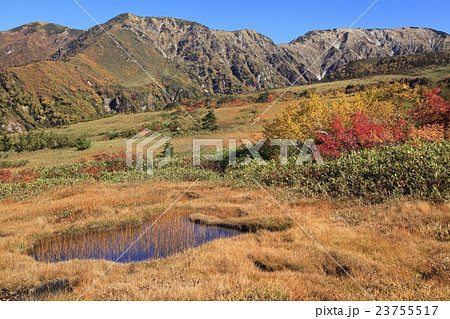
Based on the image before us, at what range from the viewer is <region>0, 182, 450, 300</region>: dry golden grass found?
7723 millimetres

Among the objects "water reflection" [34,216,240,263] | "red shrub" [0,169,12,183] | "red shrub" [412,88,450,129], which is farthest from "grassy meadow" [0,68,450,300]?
"red shrub" [412,88,450,129]

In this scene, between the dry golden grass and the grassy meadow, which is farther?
the grassy meadow

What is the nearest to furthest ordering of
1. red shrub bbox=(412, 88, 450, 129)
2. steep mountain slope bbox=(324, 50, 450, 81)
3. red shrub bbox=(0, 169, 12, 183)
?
red shrub bbox=(412, 88, 450, 129)
red shrub bbox=(0, 169, 12, 183)
steep mountain slope bbox=(324, 50, 450, 81)

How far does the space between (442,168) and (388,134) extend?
25.5ft

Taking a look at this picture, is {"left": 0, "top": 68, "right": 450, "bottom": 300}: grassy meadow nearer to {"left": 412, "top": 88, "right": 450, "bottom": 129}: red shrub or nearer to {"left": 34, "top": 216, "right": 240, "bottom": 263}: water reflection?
{"left": 34, "top": 216, "right": 240, "bottom": 263}: water reflection

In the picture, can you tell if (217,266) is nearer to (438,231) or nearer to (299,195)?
(438,231)

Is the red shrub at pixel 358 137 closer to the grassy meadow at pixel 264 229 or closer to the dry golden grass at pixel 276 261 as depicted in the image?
the grassy meadow at pixel 264 229

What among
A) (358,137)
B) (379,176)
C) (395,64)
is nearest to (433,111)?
(358,137)

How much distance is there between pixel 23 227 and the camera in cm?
1552

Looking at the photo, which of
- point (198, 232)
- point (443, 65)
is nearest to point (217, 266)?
point (198, 232)

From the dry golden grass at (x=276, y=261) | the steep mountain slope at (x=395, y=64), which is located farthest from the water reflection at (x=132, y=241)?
the steep mountain slope at (x=395, y=64)

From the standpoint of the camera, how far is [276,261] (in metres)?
10.0

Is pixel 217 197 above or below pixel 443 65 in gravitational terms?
below

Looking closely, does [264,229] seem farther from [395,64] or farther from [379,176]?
[395,64]
